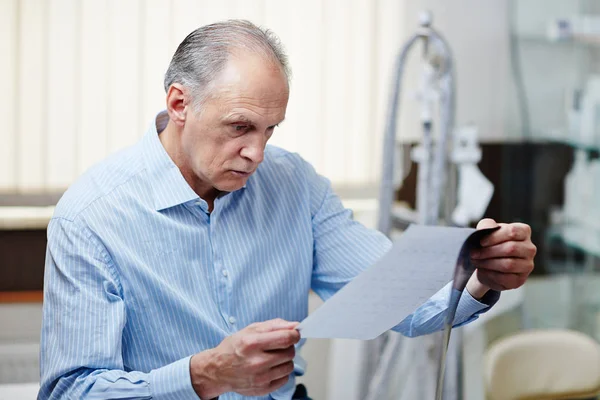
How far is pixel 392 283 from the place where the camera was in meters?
1.10

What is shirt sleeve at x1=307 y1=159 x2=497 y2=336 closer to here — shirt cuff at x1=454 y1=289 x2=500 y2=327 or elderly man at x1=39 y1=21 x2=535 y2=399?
elderly man at x1=39 y1=21 x2=535 y2=399

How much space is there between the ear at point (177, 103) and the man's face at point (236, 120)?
0.05 ft

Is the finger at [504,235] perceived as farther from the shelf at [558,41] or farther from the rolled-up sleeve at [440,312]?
the shelf at [558,41]

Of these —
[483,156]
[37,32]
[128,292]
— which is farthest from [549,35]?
[128,292]

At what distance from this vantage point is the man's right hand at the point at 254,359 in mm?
1085

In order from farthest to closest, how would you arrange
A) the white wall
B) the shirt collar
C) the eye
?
the white wall
the shirt collar
the eye

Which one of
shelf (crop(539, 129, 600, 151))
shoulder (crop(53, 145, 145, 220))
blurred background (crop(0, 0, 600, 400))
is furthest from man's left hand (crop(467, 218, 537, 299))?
shelf (crop(539, 129, 600, 151))

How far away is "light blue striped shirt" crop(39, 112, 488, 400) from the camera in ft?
4.13

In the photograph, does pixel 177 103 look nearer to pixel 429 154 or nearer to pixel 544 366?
pixel 429 154

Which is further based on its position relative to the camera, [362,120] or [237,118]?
[362,120]

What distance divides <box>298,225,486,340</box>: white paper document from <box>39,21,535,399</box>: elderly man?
0.20ft

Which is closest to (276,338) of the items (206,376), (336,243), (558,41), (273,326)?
(273,326)

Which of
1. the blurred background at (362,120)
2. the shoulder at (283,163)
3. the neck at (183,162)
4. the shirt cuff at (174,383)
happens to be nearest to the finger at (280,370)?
the shirt cuff at (174,383)

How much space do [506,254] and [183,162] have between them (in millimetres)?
602
